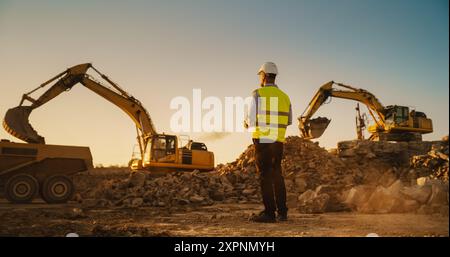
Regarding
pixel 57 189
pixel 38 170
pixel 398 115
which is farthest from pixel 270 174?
pixel 398 115

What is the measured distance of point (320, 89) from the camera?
17.6m

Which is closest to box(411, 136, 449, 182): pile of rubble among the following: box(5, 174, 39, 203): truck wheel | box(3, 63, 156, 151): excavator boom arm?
box(3, 63, 156, 151): excavator boom arm

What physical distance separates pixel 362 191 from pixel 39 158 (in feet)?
27.5

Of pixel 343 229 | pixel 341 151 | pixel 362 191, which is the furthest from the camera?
pixel 341 151

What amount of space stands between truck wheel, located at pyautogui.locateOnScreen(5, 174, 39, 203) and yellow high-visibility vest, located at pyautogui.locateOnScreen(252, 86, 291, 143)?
295 inches

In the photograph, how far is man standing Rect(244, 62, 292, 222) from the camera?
14.5 ft

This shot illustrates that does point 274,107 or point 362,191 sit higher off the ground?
point 274,107

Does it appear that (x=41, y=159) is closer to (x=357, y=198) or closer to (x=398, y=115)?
(x=357, y=198)

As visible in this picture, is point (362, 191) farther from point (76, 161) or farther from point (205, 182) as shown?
point (76, 161)

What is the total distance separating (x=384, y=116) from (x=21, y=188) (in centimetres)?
1605

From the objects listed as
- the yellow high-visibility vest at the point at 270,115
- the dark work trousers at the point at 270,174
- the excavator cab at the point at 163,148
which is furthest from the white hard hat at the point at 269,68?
the excavator cab at the point at 163,148

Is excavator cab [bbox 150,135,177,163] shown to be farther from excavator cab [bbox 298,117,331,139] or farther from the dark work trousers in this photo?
the dark work trousers
